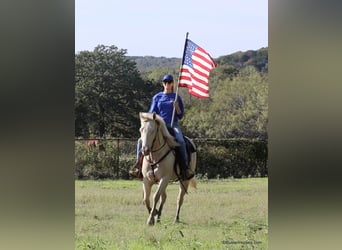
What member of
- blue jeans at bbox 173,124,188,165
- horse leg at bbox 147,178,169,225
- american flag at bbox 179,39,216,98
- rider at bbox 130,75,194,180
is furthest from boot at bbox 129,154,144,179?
american flag at bbox 179,39,216,98

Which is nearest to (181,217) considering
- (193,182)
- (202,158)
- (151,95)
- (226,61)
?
(193,182)

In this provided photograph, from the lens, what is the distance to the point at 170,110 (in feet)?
14.6

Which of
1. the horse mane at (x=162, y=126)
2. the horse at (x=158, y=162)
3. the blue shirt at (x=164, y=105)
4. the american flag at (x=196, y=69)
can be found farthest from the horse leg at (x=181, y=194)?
the american flag at (x=196, y=69)

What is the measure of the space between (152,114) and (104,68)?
0.53 m

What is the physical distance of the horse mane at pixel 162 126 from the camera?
4.36m

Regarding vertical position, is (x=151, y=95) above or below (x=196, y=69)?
below

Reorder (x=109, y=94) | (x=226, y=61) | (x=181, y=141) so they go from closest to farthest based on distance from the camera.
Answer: (x=226, y=61)
(x=109, y=94)
(x=181, y=141)

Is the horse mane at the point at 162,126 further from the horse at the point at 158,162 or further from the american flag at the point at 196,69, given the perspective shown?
the american flag at the point at 196,69

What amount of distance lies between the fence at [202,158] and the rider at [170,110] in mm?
103

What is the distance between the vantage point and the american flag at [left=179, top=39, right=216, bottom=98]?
4.19 meters

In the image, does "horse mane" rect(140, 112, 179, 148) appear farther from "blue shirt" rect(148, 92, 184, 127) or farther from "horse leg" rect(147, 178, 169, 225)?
"horse leg" rect(147, 178, 169, 225)

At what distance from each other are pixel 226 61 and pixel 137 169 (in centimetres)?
116

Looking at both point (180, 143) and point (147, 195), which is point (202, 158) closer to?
point (180, 143)

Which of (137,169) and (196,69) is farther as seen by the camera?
(137,169)
